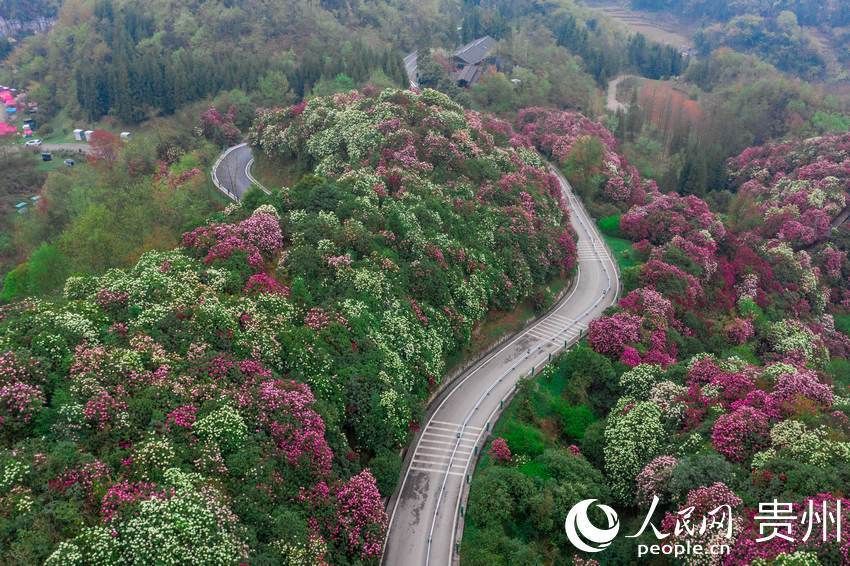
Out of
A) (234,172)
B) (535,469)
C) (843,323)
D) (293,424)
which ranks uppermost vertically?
(293,424)

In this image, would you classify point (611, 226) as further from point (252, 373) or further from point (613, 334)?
point (252, 373)

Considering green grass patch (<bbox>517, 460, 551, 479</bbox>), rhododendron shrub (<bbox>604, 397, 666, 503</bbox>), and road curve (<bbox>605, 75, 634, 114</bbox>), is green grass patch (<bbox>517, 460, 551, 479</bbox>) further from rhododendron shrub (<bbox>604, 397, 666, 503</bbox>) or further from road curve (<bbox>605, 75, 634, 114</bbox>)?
road curve (<bbox>605, 75, 634, 114</bbox>)

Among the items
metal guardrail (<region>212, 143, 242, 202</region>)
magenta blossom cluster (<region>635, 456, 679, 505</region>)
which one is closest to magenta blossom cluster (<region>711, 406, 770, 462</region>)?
magenta blossom cluster (<region>635, 456, 679, 505</region>)

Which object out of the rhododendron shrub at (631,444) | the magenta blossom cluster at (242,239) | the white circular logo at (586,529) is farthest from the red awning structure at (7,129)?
the white circular logo at (586,529)

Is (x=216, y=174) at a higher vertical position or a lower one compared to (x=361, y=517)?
lower

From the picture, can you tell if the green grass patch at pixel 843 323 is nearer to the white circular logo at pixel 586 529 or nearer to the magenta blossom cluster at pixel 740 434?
the magenta blossom cluster at pixel 740 434

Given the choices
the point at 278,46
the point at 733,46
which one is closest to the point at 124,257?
the point at 278,46

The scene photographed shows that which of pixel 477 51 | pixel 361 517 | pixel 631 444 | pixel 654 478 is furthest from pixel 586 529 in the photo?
pixel 477 51
